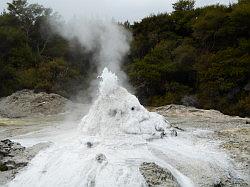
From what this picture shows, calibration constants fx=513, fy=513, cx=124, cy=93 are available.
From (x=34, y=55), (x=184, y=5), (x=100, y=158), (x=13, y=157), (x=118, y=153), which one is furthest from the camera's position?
(x=184, y=5)

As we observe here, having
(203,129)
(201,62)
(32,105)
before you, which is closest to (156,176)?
(203,129)

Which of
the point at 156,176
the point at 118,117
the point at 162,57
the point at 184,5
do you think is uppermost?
the point at 184,5

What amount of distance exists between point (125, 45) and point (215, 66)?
7.43 m

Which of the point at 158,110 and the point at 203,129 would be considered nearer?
the point at 203,129

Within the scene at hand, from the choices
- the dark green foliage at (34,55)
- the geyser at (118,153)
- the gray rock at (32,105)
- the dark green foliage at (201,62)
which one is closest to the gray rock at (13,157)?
the geyser at (118,153)

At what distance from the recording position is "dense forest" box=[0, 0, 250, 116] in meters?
29.4

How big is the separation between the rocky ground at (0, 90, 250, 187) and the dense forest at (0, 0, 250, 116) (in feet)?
9.97

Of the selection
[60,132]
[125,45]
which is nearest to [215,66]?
[125,45]

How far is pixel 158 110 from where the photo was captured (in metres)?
26.7

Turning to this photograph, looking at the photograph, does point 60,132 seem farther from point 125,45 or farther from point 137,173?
point 125,45

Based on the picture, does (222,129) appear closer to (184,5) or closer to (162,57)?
(162,57)

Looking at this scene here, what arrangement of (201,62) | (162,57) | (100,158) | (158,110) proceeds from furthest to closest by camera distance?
1. (162,57)
2. (201,62)
3. (158,110)
4. (100,158)

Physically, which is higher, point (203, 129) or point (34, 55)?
point (34, 55)

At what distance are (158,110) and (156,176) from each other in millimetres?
14667
